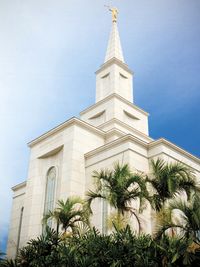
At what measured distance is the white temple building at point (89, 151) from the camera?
20891 millimetres

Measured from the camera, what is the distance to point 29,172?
24.7 meters

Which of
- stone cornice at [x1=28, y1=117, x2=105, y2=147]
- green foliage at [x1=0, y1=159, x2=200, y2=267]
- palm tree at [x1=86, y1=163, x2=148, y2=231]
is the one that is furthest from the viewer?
stone cornice at [x1=28, y1=117, x2=105, y2=147]

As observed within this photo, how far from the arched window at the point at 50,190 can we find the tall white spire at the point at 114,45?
441 inches

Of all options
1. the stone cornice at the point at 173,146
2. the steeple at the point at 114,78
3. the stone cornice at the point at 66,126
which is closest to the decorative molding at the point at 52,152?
the stone cornice at the point at 66,126

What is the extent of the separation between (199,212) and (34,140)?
627 inches

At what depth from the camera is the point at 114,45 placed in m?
31.0

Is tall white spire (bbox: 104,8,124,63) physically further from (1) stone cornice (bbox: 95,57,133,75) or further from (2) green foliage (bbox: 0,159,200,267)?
(2) green foliage (bbox: 0,159,200,267)

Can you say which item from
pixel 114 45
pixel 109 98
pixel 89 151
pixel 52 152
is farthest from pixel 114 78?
pixel 52 152

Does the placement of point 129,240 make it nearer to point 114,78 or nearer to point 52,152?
point 52,152

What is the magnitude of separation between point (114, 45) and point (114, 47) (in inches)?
14.4

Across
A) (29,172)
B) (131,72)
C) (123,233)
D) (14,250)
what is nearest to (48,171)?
(29,172)

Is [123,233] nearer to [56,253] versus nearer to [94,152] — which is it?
[56,253]

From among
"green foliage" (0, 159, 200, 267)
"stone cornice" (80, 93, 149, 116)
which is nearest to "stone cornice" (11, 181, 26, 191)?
"stone cornice" (80, 93, 149, 116)

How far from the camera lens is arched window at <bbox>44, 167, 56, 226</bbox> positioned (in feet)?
73.7
